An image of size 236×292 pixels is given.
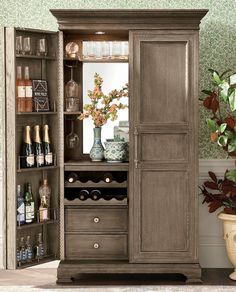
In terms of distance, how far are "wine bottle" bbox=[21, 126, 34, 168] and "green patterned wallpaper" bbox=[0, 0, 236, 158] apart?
38.8 inches

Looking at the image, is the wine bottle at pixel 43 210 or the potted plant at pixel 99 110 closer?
the potted plant at pixel 99 110

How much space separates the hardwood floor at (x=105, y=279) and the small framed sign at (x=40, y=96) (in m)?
1.29

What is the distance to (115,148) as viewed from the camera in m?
5.05

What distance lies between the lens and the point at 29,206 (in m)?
5.19

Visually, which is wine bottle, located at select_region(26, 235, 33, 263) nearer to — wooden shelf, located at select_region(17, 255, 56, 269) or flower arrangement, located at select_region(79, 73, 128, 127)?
wooden shelf, located at select_region(17, 255, 56, 269)

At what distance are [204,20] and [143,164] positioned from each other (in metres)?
1.37

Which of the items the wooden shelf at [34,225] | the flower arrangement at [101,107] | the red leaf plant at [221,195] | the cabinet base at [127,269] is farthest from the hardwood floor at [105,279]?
the flower arrangement at [101,107]

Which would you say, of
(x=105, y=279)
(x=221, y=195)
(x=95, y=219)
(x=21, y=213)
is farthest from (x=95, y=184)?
(x=221, y=195)

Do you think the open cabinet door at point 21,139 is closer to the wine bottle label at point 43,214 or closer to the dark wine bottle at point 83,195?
A: the wine bottle label at point 43,214

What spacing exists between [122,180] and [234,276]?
1.13 meters

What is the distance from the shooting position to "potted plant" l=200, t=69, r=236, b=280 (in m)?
4.96

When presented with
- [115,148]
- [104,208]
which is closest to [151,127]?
[115,148]

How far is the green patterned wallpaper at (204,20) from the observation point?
5457mm

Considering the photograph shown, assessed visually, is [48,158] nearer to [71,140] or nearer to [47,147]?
[47,147]
